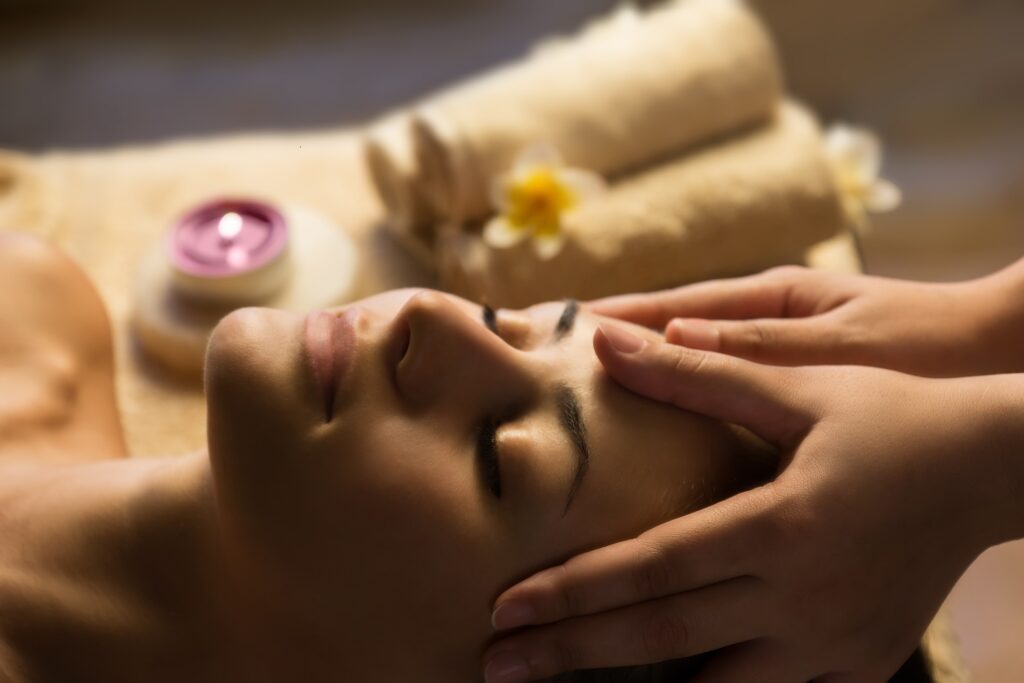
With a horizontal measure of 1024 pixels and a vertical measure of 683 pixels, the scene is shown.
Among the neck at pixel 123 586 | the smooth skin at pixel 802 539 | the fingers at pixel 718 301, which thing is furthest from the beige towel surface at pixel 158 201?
the smooth skin at pixel 802 539

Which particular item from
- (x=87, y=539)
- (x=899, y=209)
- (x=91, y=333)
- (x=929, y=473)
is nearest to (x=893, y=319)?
(x=929, y=473)

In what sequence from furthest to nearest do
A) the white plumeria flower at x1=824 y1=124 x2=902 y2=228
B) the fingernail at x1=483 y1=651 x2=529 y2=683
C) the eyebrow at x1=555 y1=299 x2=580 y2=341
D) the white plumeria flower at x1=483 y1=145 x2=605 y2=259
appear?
the white plumeria flower at x1=824 y1=124 x2=902 y2=228, the white plumeria flower at x1=483 y1=145 x2=605 y2=259, the eyebrow at x1=555 y1=299 x2=580 y2=341, the fingernail at x1=483 y1=651 x2=529 y2=683

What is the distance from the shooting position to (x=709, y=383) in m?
0.85

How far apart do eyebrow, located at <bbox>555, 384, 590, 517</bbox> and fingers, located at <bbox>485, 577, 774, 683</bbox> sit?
3.8 inches

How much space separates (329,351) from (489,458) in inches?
6.5

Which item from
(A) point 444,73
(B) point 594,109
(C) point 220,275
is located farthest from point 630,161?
(A) point 444,73

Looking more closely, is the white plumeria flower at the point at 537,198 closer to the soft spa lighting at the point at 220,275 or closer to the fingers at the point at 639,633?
the soft spa lighting at the point at 220,275

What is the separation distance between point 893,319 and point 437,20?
5.19ft

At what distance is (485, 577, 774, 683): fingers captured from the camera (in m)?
0.79

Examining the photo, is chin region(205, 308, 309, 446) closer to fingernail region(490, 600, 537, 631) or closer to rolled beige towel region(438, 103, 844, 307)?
fingernail region(490, 600, 537, 631)

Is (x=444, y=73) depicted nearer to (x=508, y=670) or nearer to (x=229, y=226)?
(x=229, y=226)

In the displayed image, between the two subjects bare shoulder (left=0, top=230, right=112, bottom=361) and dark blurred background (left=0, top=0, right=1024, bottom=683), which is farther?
dark blurred background (left=0, top=0, right=1024, bottom=683)

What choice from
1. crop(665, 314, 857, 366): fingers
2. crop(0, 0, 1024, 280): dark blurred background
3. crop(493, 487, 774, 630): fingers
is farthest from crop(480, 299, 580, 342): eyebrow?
crop(0, 0, 1024, 280): dark blurred background

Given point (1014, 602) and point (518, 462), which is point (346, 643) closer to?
point (518, 462)
